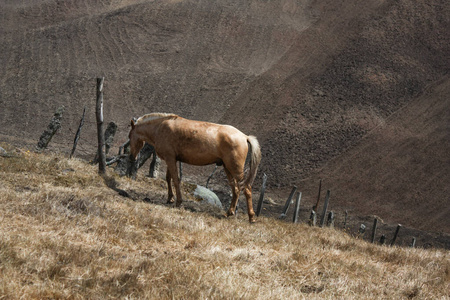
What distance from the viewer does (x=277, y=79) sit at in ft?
141

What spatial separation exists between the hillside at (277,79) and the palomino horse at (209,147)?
15478 mm

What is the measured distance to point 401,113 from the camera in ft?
122

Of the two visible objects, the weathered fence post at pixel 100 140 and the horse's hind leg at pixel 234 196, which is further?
the weathered fence post at pixel 100 140

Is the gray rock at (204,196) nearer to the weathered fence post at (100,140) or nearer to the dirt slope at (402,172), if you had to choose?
the weathered fence post at (100,140)

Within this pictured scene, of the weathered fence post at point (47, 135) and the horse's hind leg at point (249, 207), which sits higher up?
the horse's hind leg at point (249, 207)

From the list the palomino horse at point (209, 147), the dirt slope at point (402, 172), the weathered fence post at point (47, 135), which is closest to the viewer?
the palomino horse at point (209, 147)

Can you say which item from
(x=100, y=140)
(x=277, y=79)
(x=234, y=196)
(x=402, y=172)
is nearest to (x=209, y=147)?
(x=234, y=196)

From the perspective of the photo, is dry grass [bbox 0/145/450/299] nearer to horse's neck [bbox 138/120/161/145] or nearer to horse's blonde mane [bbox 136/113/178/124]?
horse's neck [bbox 138/120/161/145]

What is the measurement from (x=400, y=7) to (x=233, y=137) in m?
47.5

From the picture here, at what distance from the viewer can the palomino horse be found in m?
10.9

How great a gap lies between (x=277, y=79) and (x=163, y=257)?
126ft

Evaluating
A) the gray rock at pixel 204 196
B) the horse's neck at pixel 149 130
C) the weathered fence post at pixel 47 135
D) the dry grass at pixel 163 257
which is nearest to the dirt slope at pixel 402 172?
the gray rock at pixel 204 196

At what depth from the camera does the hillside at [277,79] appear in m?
30.8

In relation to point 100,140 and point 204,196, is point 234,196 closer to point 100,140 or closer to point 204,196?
point 100,140
